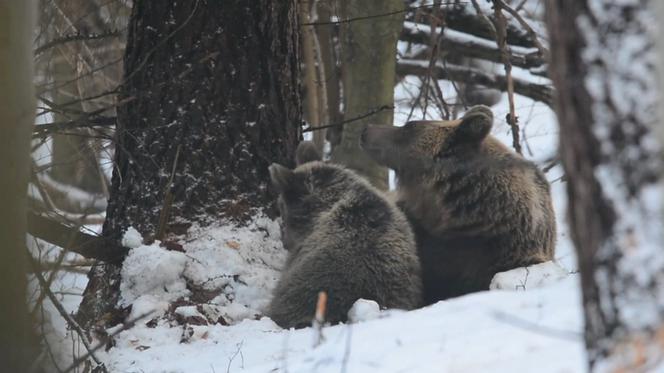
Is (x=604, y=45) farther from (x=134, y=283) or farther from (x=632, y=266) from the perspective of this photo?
(x=134, y=283)

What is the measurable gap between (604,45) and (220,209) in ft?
Answer: 14.9

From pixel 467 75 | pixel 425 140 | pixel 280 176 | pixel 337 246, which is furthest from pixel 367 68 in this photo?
pixel 337 246

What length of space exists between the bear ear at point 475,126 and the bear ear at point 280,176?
4.63 feet

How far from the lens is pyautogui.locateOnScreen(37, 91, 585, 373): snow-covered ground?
386cm

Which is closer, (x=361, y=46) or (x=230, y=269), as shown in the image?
(x=230, y=269)

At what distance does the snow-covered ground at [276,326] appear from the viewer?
3.86 meters

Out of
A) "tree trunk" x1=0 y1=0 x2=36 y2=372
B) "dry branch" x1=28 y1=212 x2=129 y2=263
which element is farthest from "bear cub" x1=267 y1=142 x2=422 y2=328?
"tree trunk" x1=0 y1=0 x2=36 y2=372

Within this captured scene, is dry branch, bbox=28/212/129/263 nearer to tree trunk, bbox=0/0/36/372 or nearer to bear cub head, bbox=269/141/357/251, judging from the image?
bear cub head, bbox=269/141/357/251

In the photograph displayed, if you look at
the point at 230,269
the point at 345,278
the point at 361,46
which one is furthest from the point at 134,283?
the point at 361,46

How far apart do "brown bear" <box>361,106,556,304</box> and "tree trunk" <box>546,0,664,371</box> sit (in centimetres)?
416

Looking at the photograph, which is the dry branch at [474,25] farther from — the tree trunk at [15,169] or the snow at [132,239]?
the tree trunk at [15,169]

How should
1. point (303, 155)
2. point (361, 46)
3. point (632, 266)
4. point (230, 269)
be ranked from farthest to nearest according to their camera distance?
1. point (361, 46)
2. point (303, 155)
3. point (230, 269)
4. point (632, 266)

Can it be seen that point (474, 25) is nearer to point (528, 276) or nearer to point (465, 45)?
point (465, 45)

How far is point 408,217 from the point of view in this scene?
771cm
